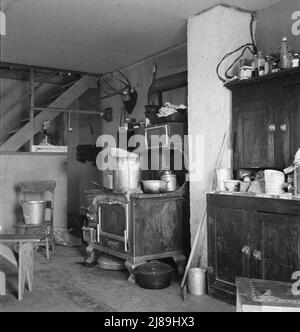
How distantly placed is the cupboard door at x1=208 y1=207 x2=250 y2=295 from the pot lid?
0.47m

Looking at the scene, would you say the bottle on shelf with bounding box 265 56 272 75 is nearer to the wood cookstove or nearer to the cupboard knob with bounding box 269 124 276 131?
the cupboard knob with bounding box 269 124 276 131

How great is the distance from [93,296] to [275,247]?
170cm

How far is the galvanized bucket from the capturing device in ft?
18.5

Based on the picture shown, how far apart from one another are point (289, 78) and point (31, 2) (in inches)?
101

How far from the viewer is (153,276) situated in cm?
375

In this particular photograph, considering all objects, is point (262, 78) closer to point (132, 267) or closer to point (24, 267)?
point (132, 267)

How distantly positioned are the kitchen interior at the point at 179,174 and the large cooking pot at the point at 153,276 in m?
0.01

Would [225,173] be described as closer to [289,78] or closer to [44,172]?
[289,78]

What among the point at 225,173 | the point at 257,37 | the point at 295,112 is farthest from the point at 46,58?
the point at 295,112

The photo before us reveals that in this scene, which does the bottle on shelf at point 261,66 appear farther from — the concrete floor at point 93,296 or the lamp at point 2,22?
the lamp at point 2,22

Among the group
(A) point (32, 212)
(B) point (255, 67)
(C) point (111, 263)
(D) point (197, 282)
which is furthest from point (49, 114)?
(D) point (197, 282)

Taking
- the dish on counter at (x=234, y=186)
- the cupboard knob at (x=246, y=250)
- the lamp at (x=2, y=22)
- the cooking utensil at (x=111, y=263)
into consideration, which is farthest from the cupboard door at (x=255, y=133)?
the lamp at (x=2, y=22)

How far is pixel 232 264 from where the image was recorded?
11.0ft

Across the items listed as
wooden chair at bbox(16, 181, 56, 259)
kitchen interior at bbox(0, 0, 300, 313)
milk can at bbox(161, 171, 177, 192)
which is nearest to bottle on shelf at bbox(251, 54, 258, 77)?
kitchen interior at bbox(0, 0, 300, 313)
